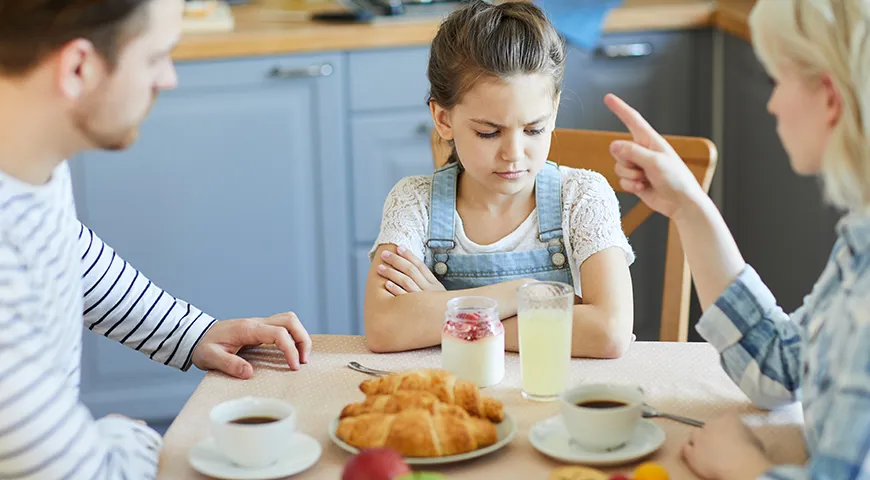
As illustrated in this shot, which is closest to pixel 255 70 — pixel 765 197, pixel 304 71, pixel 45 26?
pixel 304 71

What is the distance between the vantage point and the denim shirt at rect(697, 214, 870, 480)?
0.89 metres

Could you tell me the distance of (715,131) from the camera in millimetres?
3080

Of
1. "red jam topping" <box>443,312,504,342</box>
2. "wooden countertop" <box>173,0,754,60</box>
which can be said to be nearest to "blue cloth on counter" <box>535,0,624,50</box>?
"wooden countertop" <box>173,0,754,60</box>

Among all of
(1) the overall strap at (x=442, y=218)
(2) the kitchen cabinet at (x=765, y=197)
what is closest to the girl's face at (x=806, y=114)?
(1) the overall strap at (x=442, y=218)

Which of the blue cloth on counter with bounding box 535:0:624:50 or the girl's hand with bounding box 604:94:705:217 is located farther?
the blue cloth on counter with bounding box 535:0:624:50

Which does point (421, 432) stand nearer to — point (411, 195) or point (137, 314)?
point (137, 314)

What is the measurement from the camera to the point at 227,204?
→ 2.95 metres

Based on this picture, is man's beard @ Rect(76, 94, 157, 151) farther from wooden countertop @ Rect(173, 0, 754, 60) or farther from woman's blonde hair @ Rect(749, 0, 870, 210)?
wooden countertop @ Rect(173, 0, 754, 60)

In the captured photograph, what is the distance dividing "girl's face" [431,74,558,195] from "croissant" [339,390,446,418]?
0.57m

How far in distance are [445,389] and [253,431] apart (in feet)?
0.66

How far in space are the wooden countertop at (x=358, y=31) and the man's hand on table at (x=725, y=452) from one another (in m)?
1.81

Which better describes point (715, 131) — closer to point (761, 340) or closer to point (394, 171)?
point (394, 171)

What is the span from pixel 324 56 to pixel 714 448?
2001mm

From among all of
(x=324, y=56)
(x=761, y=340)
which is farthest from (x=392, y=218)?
(x=324, y=56)
